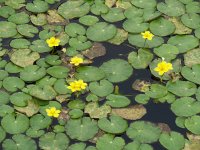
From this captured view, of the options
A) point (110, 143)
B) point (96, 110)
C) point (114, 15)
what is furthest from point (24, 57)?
point (110, 143)

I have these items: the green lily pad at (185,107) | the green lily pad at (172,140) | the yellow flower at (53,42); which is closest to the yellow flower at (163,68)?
the green lily pad at (185,107)

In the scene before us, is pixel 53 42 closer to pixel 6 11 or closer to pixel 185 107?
pixel 6 11

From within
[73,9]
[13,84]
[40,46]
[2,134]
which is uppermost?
[73,9]

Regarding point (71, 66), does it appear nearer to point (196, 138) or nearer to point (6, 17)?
point (6, 17)

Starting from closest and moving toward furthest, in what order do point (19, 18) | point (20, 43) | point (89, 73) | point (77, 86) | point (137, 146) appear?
point (137, 146)
point (77, 86)
point (89, 73)
point (20, 43)
point (19, 18)

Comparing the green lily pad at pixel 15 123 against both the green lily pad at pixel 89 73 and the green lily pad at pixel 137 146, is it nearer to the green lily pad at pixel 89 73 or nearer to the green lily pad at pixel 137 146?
the green lily pad at pixel 89 73

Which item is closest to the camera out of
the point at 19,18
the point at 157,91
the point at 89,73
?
the point at 157,91

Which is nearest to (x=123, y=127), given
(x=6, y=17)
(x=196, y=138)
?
(x=196, y=138)

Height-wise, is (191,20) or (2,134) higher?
(191,20)

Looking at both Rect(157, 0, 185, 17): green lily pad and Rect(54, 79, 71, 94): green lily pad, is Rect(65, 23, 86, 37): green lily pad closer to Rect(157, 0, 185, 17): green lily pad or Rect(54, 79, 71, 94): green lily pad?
Rect(54, 79, 71, 94): green lily pad
